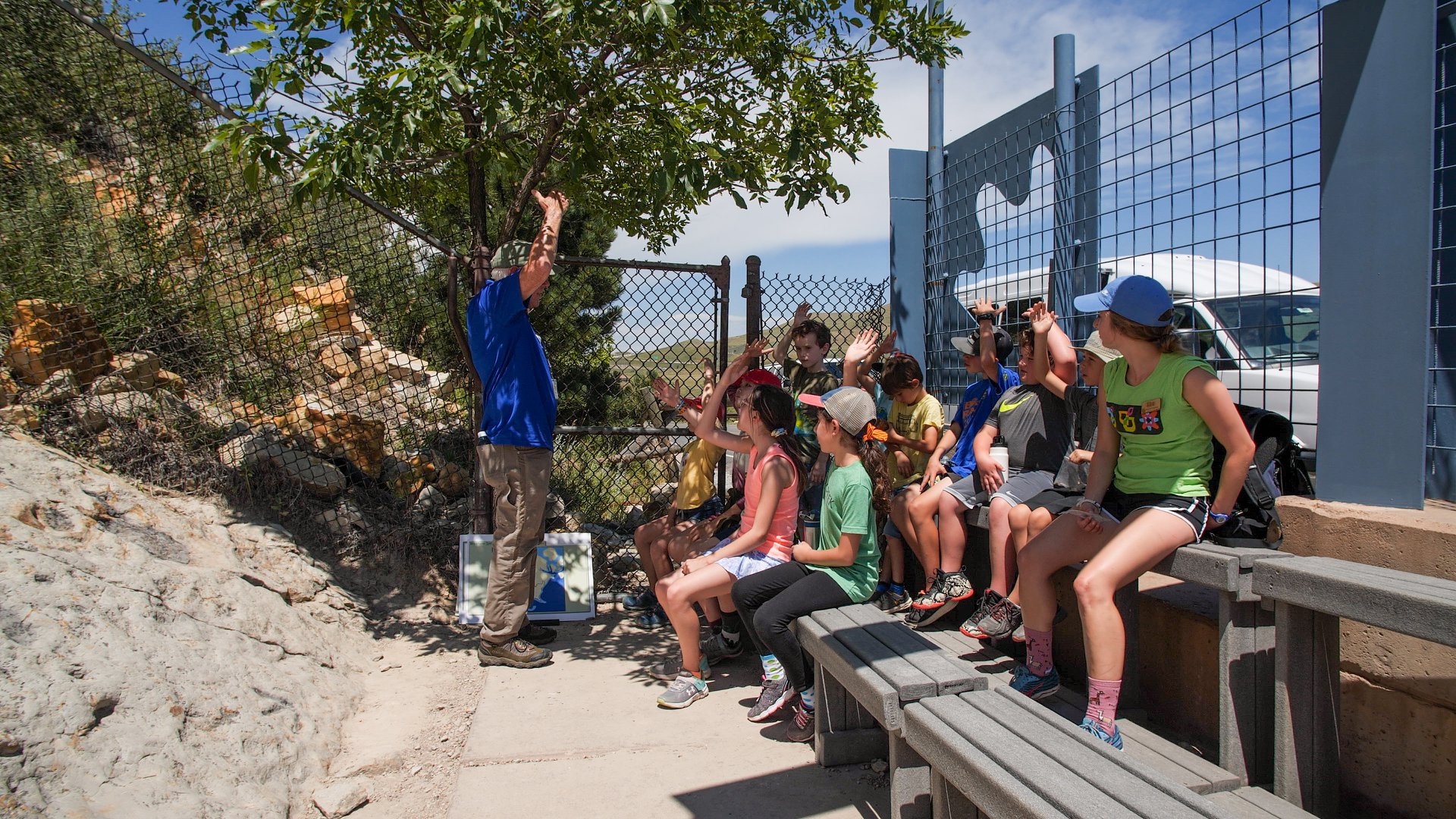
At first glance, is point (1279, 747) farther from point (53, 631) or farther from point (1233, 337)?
point (53, 631)

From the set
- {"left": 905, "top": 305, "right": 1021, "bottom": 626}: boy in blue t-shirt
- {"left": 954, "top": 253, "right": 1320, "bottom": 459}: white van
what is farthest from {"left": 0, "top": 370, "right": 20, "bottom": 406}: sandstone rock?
{"left": 954, "top": 253, "right": 1320, "bottom": 459}: white van

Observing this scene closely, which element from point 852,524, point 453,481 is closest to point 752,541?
point 852,524

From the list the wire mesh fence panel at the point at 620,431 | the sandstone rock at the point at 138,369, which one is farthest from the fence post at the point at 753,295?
the sandstone rock at the point at 138,369

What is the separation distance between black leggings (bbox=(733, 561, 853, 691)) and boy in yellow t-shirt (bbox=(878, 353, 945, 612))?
768 millimetres

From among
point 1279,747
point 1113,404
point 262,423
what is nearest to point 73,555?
point 262,423

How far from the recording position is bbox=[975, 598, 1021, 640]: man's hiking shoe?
11.0 ft

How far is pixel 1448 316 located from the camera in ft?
8.69

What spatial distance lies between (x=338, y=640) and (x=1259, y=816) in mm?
4000

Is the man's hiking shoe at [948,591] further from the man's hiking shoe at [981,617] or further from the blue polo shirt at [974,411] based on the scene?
the blue polo shirt at [974,411]

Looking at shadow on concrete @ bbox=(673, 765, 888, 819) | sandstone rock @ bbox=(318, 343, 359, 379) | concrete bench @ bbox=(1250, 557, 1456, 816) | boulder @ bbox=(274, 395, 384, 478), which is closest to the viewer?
concrete bench @ bbox=(1250, 557, 1456, 816)

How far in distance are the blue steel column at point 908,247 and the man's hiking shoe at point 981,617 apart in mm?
2560

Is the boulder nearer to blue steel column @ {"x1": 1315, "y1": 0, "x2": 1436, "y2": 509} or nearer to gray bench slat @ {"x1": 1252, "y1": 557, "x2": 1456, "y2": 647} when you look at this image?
gray bench slat @ {"x1": 1252, "y1": 557, "x2": 1456, "y2": 647}

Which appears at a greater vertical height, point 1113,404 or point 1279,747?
point 1113,404

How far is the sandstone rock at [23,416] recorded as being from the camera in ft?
14.8
